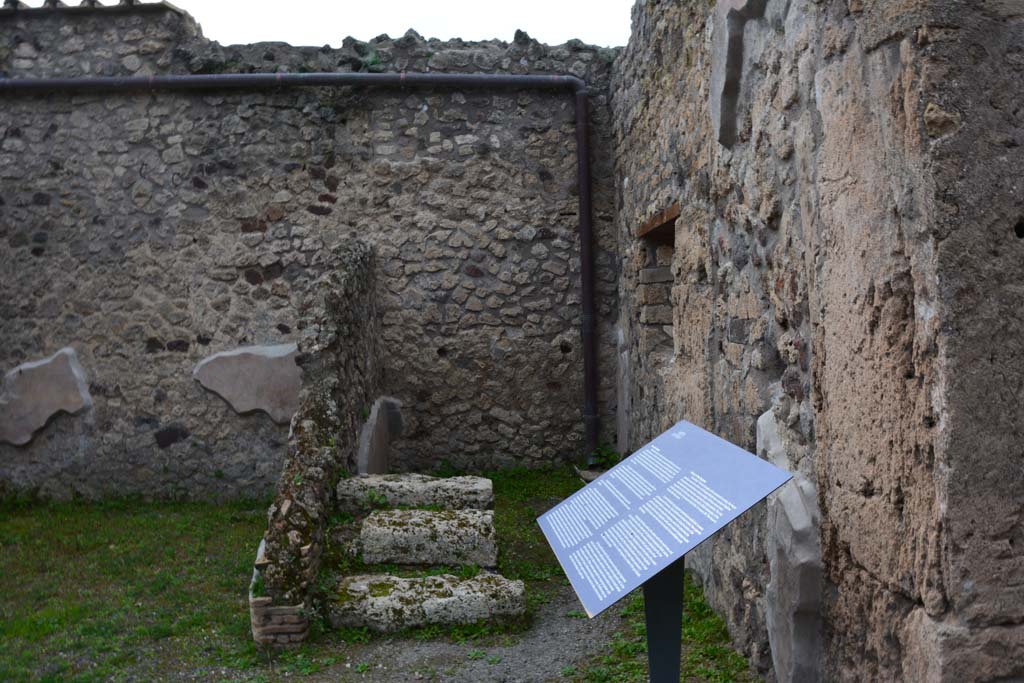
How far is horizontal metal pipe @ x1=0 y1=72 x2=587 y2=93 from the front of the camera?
21.8 feet

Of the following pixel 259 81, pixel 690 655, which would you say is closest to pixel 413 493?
pixel 690 655

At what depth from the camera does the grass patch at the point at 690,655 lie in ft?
10.5

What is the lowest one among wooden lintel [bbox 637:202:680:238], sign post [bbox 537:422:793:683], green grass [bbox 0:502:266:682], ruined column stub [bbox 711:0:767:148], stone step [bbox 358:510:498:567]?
green grass [bbox 0:502:266:682]

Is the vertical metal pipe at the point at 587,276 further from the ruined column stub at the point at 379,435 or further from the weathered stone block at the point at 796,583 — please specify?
the weathered stone block at the point at 796,583

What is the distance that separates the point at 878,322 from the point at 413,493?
3115 mm

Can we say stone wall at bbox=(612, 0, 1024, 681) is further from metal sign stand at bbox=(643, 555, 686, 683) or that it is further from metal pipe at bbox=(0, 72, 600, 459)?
metal pipe at bbox=(0, 72, 600, 459)

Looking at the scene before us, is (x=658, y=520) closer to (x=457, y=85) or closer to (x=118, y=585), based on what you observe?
(x=118, y=585)

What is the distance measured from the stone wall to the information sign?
350 mm

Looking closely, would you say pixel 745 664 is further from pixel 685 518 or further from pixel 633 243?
pixel 633 243

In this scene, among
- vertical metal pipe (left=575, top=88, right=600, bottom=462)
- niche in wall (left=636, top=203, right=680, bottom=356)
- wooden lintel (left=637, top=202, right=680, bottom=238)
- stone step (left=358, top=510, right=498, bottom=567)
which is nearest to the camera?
stone step (left=358, top=510, right=498, bottom=567)

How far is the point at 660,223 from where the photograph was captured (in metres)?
5.17

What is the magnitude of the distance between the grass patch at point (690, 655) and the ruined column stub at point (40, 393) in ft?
15.8

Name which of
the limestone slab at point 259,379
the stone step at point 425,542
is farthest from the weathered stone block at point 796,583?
the limestone slab at point 259,379

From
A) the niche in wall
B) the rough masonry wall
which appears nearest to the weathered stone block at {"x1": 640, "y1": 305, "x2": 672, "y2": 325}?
the niche in wall
